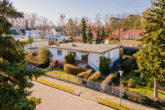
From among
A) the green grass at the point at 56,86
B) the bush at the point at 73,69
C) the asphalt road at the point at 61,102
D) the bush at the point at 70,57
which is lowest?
the asphalt road at the point at 61,102

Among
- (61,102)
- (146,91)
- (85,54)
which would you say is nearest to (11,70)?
(61,102)

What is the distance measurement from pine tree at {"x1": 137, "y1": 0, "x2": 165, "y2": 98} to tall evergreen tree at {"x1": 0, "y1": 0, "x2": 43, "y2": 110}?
10.9m

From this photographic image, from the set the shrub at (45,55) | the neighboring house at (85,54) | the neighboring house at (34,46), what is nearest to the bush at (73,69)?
the neighboring house at (85,54)

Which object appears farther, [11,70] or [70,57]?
[70,57]

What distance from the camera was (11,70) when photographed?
5086 millimetres

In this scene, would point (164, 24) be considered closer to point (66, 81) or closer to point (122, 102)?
point (122, 102)

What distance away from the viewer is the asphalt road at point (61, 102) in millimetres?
11516

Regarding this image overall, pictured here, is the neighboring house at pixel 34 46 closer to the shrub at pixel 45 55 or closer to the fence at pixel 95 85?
the shrub at pixel 45 55

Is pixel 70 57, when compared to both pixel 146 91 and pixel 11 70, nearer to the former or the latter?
pixel 146 91

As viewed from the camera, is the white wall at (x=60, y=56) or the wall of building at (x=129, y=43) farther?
the wall of building at (x=129, y=43)

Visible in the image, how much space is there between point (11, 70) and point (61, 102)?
841 centimetres

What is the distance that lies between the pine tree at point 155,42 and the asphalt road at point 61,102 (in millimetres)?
5815

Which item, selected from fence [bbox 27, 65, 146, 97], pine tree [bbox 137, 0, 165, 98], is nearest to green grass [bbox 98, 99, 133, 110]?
fence [bbox 27, 65, 146, 97]

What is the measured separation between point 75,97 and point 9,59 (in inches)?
346
